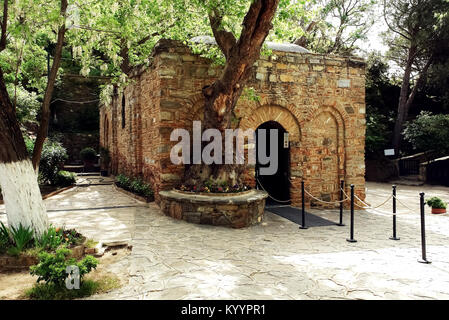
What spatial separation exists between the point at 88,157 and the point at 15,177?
14.6m

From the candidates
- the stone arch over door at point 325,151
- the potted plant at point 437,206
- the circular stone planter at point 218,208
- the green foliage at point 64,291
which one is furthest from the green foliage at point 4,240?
the potted plant at point 437,206

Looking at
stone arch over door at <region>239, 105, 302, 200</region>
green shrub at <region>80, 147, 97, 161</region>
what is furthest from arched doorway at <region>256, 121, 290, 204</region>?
green shrub at <region>80, 147, 97, 161</region>

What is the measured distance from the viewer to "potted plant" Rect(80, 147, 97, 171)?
17.9 meters

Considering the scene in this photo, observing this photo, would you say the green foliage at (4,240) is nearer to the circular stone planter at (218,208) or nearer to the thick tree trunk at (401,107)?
the circular stone planter at (218,208)

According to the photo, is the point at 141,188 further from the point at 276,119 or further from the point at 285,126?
the point at 285,126

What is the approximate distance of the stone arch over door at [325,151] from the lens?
9133 mm

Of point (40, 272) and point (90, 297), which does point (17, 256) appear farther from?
point (90, 297)

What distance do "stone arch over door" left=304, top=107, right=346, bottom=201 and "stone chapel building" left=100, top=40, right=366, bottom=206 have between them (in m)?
0.03

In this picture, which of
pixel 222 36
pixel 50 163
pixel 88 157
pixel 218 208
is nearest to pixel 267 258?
pixel 218 208

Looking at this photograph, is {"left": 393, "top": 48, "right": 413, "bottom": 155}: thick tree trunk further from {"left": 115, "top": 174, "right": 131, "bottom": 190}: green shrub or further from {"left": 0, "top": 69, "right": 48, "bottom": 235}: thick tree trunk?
{"left": 0, "top": 69, "right": 48, "bottom": 235}: thick tree trunk

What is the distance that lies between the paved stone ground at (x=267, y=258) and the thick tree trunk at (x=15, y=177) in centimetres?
134

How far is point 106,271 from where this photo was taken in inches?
160

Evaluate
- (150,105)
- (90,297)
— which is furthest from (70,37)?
(90,297)

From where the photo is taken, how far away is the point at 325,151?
9.34 metres
